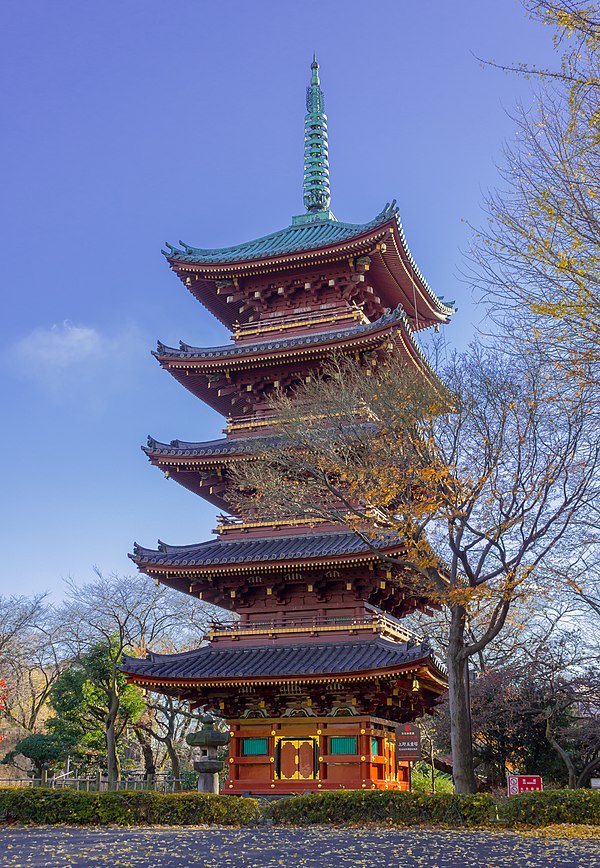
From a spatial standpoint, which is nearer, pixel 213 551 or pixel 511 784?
pixel 511 784

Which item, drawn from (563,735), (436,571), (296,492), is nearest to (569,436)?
(436,571)

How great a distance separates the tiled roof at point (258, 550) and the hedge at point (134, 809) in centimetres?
721

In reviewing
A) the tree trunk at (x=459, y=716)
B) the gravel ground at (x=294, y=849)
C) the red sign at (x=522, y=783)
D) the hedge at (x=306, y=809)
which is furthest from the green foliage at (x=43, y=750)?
the tree trunk at (x=459, y=716)

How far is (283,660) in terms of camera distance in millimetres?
22891

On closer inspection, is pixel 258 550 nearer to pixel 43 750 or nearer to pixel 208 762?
pixel 208 762

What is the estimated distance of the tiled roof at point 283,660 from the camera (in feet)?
69.9

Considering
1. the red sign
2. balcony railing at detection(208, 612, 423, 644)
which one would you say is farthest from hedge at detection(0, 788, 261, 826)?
the red sign

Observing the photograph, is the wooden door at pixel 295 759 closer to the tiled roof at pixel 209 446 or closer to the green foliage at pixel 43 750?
the tiled roof at pixel 209 446

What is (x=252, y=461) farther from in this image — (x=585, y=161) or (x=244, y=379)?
(x=585, y=161)

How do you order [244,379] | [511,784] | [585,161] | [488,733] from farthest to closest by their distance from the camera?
[488,733] → [244,379] → [511,784] → [585,161]

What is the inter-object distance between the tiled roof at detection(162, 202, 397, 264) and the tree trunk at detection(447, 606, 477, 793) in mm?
13245

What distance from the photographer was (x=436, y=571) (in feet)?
67.8

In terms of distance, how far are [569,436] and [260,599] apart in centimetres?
1103

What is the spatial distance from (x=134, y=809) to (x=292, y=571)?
8258mm
